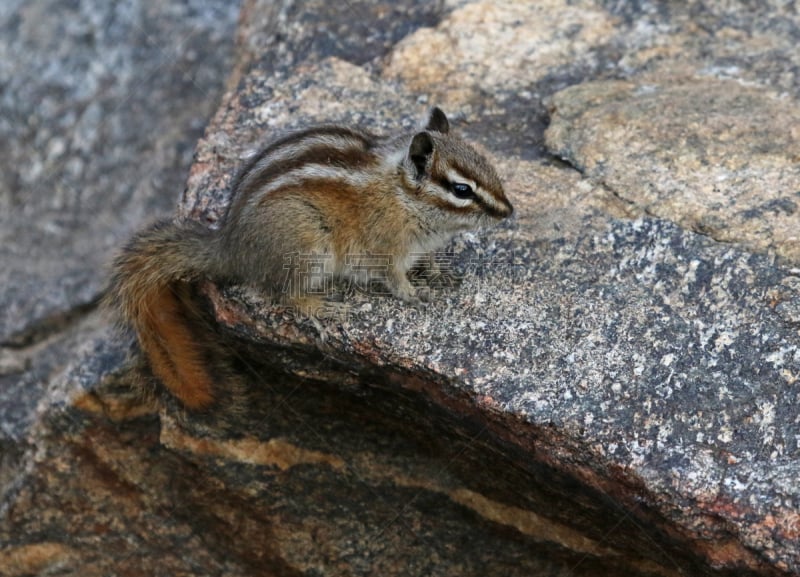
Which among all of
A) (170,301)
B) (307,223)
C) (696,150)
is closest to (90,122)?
(170,301)

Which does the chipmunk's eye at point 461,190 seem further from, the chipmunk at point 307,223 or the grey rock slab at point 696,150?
the grey rock slab at point 696,150

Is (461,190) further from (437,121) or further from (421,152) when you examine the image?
(437,121)

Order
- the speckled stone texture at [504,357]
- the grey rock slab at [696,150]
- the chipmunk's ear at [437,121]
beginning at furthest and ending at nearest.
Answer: the chipmunk's ear at [437,121] < the grey rock slab at [696,150] < the speckled stone texture at [504,357]

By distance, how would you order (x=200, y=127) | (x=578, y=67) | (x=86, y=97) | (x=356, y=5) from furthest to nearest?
(x=86, y=97) < (x=200, y=127) < (x=356, y=5) < (x=578, y=67)

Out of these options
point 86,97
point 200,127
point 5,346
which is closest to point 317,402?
point 5,346

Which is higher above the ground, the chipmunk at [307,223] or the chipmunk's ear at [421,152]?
the chipmunk's ear at [421,152]

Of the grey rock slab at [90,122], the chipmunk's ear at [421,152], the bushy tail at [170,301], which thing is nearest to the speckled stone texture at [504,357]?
the bushy tail at [170,301]

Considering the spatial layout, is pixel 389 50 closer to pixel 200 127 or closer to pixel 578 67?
pixel 578 67
